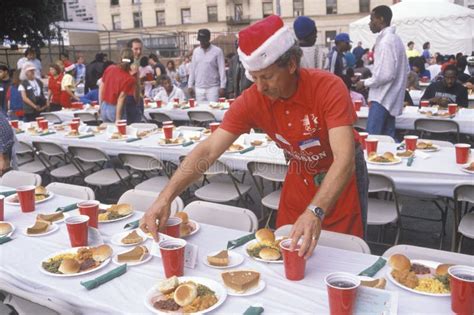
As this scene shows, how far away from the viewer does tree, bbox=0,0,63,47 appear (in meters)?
19.4

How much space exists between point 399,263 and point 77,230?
1520 mm

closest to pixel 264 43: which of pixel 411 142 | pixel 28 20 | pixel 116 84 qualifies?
pixel 411 142

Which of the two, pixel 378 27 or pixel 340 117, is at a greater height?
pixel 378 27

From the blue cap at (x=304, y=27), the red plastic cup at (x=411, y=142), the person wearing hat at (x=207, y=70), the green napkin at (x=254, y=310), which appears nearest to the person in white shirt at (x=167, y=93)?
the person wearing hat at (x=207, y=70)

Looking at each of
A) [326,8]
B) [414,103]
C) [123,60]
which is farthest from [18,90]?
[326,8]

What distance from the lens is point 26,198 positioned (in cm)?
301

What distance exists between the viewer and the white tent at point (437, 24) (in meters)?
18.3

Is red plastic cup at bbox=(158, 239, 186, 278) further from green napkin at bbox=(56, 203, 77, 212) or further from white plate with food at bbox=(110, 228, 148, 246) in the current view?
green napkin at bbox=(56, 203, 77, 212)

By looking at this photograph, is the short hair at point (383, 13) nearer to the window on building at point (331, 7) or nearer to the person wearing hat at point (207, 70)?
the person wearing hat at point (207, 70)

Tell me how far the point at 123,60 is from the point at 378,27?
3.48 metres

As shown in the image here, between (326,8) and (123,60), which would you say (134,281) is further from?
(326,8)

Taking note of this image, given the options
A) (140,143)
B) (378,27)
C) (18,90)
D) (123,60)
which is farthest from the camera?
(18,90)

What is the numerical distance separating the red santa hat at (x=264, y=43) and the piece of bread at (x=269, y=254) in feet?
2.71

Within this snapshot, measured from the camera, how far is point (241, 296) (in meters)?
1.84
